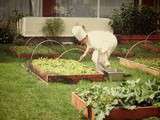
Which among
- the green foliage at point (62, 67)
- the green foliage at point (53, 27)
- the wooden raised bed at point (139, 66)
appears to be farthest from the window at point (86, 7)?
the green foliage at point (62, 67)

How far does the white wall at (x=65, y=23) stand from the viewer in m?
19.8

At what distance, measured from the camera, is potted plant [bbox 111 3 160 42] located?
829 inches

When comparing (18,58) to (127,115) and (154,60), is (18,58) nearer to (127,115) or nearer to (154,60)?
(154,60)

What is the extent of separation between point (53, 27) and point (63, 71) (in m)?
8.24

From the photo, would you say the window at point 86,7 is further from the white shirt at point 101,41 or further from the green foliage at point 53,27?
the white shirt at point 101,41

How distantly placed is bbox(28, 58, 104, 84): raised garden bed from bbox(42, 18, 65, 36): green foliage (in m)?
7.04

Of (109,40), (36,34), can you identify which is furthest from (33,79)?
(36,34)

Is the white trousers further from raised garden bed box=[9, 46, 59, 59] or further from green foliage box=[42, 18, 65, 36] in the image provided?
green foliage box=[42, 18, 65, 36]

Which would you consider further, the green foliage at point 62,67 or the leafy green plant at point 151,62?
A: the leafy green plant at point 151,62

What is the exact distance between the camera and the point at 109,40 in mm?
11992

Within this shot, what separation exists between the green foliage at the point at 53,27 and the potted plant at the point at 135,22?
7.70 feet

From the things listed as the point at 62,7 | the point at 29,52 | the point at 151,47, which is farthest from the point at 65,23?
the point at 29,52

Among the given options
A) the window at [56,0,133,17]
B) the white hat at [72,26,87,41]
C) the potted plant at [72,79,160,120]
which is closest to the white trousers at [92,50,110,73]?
the white hat at [72,26,87,41]

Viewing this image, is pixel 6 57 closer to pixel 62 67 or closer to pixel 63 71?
pixel 62 67
